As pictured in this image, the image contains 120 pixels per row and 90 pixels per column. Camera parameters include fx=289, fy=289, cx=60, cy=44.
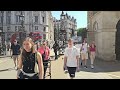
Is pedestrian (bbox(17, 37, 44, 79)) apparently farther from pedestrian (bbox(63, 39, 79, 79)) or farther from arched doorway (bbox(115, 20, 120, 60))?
arched doorway (bbox(115, 20, 120, 60))

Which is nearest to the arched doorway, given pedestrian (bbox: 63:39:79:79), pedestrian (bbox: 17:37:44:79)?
pedestrian (bbox: 63:39:79:79)

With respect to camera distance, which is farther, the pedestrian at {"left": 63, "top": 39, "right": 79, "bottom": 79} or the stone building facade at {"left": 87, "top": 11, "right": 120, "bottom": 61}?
the stone building facade at {"left": 87, "top": 11, "right": 120, "bottom": 61}

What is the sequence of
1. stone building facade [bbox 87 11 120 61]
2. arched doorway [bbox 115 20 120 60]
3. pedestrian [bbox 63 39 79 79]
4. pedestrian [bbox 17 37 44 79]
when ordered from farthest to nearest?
1. arched doorway [bbox 115 20 120 60]
2. stone building facade [bbox 87 11 120 61]
3. pedestrian [bbox 63 39 79 79]
4. pedestrian [bbox 17 37 44 79]

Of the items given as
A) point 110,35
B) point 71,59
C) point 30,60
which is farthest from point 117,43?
point 30,60

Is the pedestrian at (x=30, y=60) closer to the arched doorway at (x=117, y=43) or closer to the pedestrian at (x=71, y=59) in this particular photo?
the pedestrian at (x=71, y=59)

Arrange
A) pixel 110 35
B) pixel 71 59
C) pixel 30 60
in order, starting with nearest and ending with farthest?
pixel 30 60
pixel 71 59
pixel 110 35

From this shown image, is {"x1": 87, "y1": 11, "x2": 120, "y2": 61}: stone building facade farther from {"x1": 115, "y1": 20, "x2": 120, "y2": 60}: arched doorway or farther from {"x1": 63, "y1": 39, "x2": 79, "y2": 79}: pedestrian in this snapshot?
{"x1": 63, "y1": 39, "x2": 79, "y2": 79}: pedestrian

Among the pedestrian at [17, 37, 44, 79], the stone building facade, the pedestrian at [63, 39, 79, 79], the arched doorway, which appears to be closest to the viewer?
the pedestrian at [17, 37, 44, 79]

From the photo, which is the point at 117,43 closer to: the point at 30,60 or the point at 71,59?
the point at 71,59
